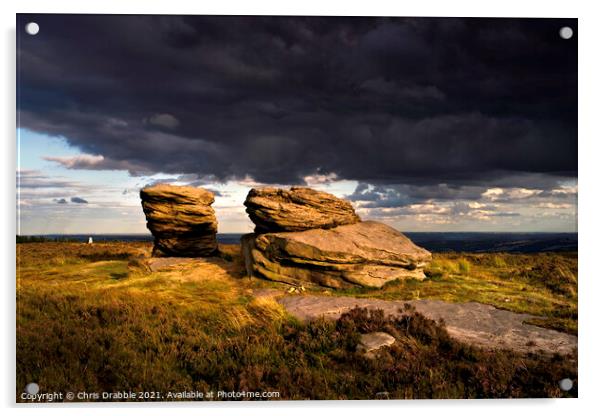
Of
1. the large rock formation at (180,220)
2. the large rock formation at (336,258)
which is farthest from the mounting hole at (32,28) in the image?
the large rock formation at (180,220)

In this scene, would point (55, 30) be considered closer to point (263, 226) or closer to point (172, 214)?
point (263, 226)

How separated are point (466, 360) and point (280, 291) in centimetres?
771

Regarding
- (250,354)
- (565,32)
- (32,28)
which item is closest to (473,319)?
(250,354)

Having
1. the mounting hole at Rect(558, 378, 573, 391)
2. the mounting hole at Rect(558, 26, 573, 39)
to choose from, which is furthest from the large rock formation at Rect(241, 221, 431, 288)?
the mounting hole at Rect(558, 26, 573, 39)

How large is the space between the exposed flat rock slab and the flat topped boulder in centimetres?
448

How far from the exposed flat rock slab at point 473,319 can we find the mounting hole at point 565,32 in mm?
7888

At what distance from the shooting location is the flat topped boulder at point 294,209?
688 inches

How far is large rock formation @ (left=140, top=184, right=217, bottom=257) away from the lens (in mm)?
21797

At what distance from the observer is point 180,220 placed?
2209cm

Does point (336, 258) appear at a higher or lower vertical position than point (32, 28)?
lower

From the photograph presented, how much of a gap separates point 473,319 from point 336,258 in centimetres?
601

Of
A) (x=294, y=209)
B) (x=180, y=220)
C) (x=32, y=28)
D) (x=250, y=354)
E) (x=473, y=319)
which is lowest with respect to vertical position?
(x=250, y=354)

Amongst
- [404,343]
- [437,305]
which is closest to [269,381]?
[404,343]

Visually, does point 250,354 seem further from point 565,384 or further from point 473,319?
point 565,384
